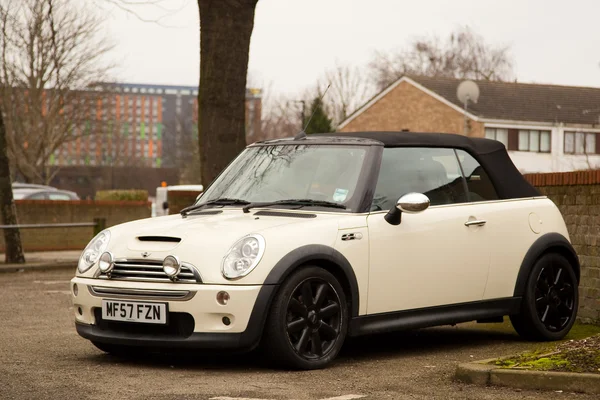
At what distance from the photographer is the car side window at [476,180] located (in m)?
8.80

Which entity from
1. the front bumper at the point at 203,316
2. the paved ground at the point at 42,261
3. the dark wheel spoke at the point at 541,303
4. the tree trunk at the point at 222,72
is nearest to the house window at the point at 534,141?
the paved ground at the point at 42,261

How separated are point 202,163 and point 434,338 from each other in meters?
7.25

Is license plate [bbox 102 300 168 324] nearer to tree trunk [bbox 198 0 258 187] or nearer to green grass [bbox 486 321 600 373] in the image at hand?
green grass [bbox 486 321 600 373]

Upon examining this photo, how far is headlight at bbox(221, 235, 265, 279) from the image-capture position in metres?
7.13

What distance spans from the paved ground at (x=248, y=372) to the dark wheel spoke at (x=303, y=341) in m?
0.16

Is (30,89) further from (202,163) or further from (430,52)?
(430,52)

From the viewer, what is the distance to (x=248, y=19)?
15547 millimetres

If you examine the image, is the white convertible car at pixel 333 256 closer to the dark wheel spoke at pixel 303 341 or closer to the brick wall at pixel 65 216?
the dark wheel spoke at pixel 303 341

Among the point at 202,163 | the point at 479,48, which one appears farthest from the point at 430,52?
the point at 202,163

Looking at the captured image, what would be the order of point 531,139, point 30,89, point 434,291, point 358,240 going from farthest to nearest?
point 531,139
point 30,89
point 434,291
point 358,240

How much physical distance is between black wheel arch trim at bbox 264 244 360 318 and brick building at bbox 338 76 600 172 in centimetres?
5965

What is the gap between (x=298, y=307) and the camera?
7316 millimetres

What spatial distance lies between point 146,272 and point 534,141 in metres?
64.4

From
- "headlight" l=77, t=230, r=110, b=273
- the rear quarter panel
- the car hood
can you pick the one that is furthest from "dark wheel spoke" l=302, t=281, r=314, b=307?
the rear quarter panel
